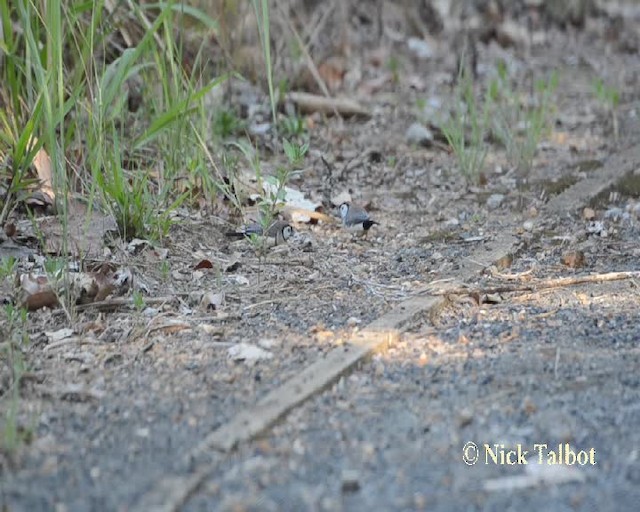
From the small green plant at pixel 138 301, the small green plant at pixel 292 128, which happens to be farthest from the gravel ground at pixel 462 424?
the small green plant at pixel 292 128

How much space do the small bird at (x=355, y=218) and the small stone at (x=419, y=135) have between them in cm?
126

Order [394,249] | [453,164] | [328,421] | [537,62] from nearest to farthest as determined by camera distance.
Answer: [328,421], [394,249], [453,164], [537,62]

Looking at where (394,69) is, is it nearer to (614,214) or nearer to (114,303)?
(614,214)

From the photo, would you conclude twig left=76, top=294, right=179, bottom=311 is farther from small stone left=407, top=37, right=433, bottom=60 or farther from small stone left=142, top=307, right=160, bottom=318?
small stone left=407, top=37, right=433, bottom=60

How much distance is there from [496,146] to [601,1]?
4.48 metres

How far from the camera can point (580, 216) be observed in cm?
384

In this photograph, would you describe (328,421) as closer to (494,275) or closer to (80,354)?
(80,354)

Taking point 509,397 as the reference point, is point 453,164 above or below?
below

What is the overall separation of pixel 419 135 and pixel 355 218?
4.42ft

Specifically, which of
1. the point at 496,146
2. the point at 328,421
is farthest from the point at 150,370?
the point at 496,146

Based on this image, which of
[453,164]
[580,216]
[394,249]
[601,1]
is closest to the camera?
[394,249]

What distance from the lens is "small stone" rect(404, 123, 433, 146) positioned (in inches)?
193

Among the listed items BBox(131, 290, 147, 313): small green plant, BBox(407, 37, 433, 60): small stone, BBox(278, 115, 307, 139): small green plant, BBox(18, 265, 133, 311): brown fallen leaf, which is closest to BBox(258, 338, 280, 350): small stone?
BBox(131, 290, 147, 313): small green plant

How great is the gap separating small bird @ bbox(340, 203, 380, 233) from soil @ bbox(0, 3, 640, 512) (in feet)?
0.16
